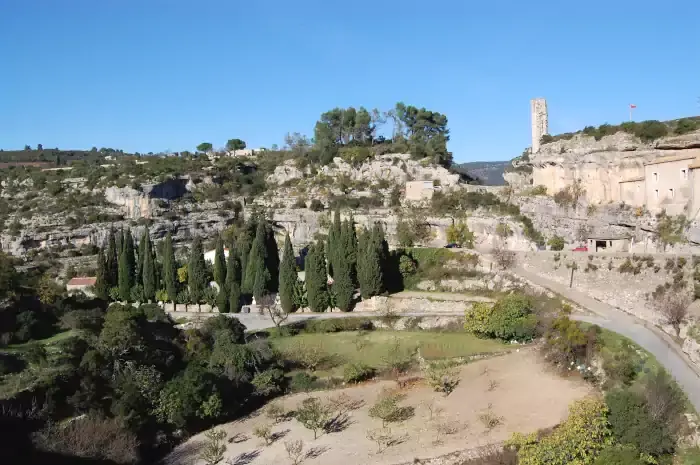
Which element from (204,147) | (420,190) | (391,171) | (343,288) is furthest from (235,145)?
(343,288)

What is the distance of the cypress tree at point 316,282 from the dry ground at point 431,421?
11477mm

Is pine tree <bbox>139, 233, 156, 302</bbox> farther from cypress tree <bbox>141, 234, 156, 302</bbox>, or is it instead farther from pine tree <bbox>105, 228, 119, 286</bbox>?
pine tree <bbox>105, 228, 119, 286</bbox>

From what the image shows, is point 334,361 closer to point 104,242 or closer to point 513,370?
point 513,370

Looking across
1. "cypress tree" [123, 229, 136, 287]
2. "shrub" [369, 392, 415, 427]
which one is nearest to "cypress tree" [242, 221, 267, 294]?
"cypress tree" [123, 229, 136, 287]

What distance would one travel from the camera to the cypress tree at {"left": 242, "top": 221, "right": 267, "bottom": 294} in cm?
3762

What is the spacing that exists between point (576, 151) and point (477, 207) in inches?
368

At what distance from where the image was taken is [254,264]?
3794cm

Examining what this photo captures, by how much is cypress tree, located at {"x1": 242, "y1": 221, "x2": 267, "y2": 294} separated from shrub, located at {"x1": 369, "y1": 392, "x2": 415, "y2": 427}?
17.6 meters

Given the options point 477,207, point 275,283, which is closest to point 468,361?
point 275,283

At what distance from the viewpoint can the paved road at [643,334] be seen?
61.7 feet

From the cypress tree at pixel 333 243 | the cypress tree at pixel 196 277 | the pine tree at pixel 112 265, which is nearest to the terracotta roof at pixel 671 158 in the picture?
the cypress tree at pixel 333 243

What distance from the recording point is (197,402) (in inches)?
852

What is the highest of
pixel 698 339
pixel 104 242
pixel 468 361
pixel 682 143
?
pixel 682 143

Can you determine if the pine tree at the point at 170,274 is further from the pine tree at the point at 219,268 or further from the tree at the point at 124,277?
the pine tree at the point at 219,268
